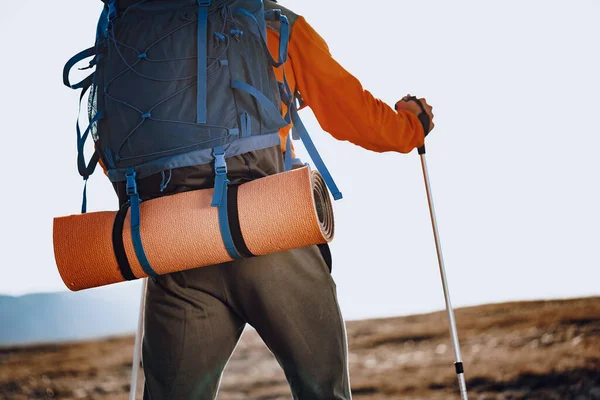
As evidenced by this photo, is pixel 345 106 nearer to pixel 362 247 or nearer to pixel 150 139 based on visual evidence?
pixel 150 139

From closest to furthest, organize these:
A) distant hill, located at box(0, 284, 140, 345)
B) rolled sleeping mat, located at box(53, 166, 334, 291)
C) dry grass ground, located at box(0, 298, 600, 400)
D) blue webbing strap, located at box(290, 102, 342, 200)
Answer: rolled sleeping mat, located at box(53, 166, 334, 291) < blue webbing strap, located at box(290, 102, 342, 200) < dry grass ground, located at box(0, 298, 600, 400) < distant hill, located at box(0, 284, 140, 345)

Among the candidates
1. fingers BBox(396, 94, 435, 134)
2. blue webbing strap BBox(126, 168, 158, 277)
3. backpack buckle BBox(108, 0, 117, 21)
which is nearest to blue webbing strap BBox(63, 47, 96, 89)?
backpack buckle BBox(108, 0, 117, 21)

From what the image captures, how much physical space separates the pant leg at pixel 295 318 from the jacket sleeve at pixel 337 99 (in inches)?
9.7

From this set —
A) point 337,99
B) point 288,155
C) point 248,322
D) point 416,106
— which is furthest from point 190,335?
point 416,106

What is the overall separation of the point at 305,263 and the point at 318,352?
0.13 m

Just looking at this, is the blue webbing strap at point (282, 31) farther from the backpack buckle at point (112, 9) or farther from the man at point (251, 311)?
the backpack buckle at point (112, 9)

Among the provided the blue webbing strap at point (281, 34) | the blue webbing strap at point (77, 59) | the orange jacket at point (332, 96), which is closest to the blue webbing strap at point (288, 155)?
the orange jacket at point (332, 96)

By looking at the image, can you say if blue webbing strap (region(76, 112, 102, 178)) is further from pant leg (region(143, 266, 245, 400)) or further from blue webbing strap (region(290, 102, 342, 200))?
blue webbing strap (region(290, 102, 342, 200))

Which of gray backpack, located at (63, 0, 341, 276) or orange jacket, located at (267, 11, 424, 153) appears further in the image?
orange jacket, located at (267, 11, 424, 153)

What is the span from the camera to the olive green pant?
1037 millimetres

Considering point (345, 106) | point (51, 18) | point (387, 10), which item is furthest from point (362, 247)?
point (345, 106)

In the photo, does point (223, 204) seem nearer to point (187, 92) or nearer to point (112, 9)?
point (187, 92)

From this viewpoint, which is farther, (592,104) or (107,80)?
(592,104)

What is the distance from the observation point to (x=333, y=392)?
1041mm
